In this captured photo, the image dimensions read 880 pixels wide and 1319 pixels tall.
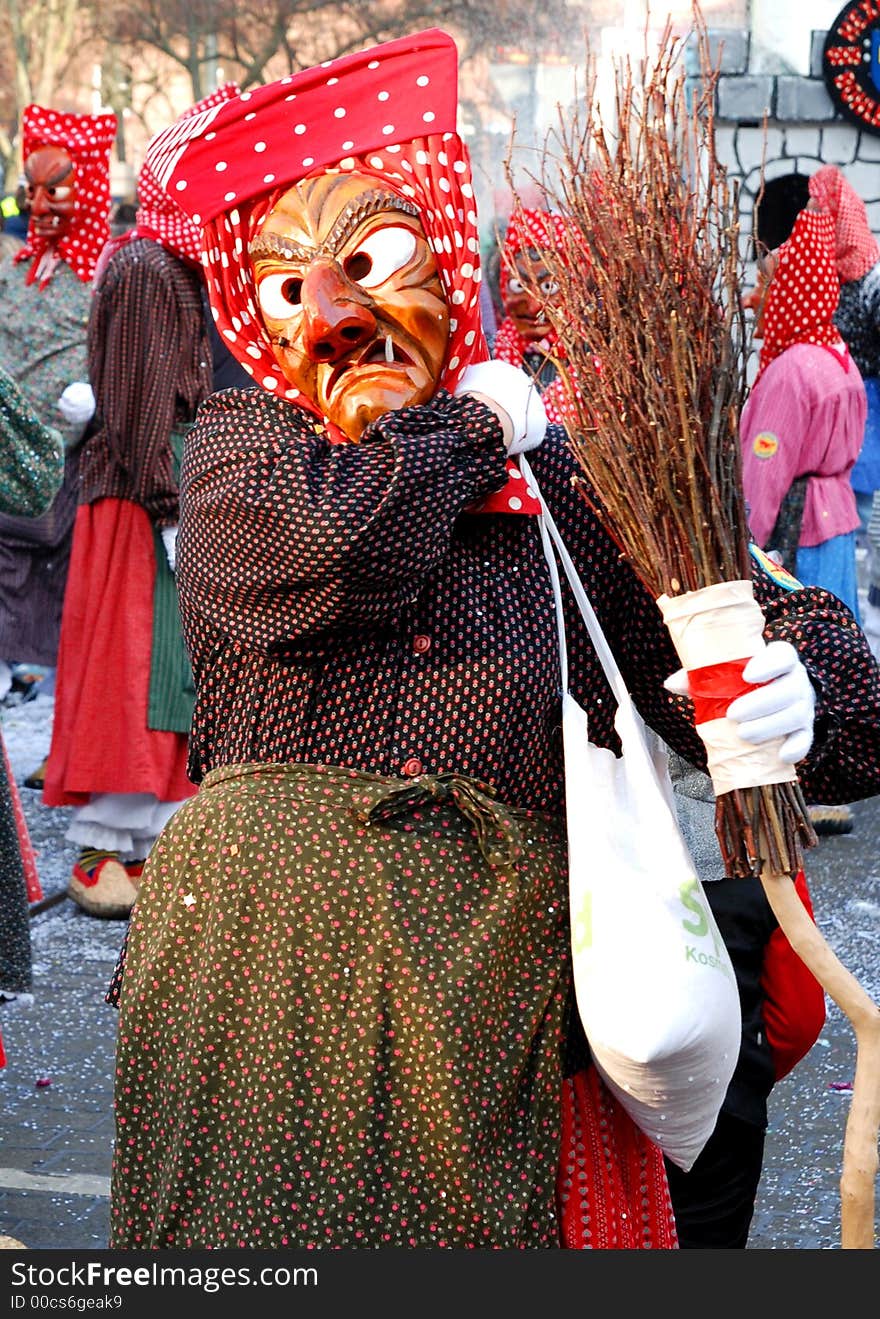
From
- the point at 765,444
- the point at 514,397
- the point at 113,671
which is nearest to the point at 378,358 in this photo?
the point at 514,397

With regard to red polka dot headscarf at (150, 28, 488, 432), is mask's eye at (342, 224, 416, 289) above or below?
below

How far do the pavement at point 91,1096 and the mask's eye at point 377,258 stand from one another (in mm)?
1693

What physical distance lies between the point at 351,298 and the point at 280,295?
12 cm

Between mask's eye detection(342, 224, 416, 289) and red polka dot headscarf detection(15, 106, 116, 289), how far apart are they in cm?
422

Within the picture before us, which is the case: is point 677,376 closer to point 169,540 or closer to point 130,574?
point 169,540

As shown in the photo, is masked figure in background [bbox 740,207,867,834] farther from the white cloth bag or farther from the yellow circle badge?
→ the white cloth bag

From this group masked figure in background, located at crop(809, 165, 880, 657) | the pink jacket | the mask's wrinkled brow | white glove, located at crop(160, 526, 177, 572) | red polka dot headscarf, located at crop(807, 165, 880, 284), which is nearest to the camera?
the mask's wrinkled brow

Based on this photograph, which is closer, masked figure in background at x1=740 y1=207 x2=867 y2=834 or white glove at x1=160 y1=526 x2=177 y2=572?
white glove at x1=160 y1=526 x2=177 y2=572

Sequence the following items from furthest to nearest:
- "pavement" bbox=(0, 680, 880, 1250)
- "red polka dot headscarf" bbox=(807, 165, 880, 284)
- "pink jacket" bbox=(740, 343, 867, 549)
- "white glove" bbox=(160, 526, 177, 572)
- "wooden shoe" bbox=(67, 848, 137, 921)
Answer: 1. "red polka dot headscarf" bbox=(807, 165, 880, 284)
2. "pink jacket" bbox=(740, 343, 867, 549)
3. "wooden shoe" bbox=(67, 848, 137, 921)
4. "white glove" bbox=(160, 526, 177, 572)
5. "pavement" bbox=(0, 680, 880, 1250)

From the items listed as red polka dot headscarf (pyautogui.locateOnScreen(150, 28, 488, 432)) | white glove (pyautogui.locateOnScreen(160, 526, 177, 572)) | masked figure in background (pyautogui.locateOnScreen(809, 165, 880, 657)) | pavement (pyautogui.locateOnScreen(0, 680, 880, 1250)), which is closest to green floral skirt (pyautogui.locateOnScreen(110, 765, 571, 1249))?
red polka dot headscarf (pyautogui.locateOnScreen(150, 28, 488, 432))

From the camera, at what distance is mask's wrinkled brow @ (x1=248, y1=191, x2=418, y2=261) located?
2059 mm

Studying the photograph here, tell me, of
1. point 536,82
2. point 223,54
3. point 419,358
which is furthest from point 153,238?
point 223,54

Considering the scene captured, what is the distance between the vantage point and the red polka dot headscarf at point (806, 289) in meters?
5.97

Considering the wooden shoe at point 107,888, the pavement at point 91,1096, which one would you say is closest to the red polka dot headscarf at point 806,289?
the pavement at point 91,1096
